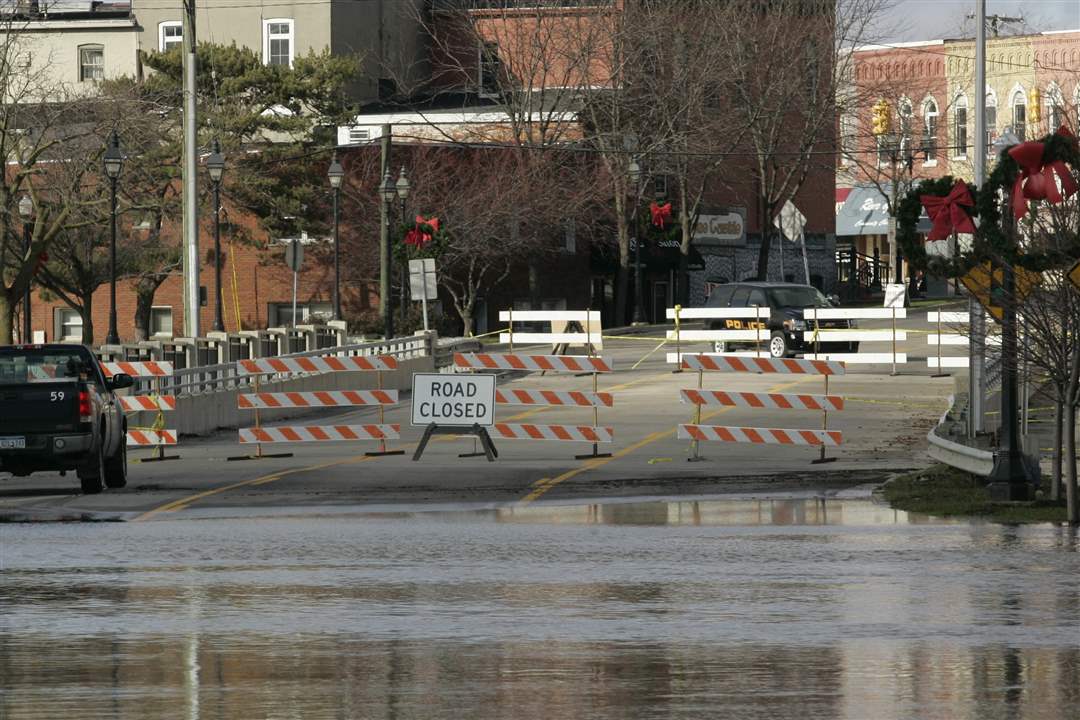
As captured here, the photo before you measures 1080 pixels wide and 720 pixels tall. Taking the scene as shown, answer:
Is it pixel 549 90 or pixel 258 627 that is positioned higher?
pixel 549 90

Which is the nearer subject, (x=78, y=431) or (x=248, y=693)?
(x=248, y=693)

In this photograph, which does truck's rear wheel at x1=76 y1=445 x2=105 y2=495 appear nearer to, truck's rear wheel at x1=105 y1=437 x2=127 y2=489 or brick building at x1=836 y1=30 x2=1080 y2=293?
truck's rear wheel at x1=105 y1=437 x2=127 y2=489

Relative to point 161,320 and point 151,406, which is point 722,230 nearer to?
point 161,320

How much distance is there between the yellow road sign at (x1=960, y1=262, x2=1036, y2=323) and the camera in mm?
18422

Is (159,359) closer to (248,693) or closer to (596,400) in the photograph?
(596,400)

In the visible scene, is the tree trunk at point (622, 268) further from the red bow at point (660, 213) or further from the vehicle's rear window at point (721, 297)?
the vehicle's rear window at point (721, 297)

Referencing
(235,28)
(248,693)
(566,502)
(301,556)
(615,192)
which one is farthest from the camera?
(235,28)

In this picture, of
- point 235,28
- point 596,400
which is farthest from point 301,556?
point 235,28

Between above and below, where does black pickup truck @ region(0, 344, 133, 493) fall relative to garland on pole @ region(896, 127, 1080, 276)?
below

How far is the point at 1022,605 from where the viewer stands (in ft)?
40.7

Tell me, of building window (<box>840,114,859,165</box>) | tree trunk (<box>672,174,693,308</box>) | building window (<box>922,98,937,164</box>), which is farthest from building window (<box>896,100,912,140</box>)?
tree trunk (<box>672,174,693,308</box>)

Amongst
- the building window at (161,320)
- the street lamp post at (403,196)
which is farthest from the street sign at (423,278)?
the building window at (161,320)

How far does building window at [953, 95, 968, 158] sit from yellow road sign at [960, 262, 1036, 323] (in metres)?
75.3

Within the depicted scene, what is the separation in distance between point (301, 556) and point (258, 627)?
12.0ft
